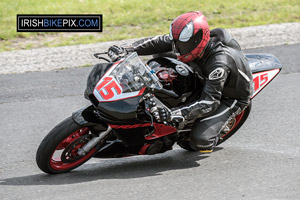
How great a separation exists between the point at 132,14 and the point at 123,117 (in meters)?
8.16

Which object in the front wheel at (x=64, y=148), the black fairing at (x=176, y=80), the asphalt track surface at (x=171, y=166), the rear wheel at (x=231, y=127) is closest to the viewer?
the asphalt track surface at (x=171, y=166)

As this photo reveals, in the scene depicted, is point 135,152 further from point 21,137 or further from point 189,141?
point 21,137

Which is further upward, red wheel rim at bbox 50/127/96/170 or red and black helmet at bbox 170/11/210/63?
red and black helmet at bbox 170/11/210/63

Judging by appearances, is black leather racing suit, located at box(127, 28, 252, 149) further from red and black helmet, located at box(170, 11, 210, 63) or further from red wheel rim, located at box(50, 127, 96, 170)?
red wheel rim, located at box(50, 127, 96, 170)

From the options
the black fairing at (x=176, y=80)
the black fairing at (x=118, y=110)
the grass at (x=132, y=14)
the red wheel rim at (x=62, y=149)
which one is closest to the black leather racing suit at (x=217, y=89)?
the black fairing at (x=176, y=80)

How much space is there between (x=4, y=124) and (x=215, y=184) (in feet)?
10.4

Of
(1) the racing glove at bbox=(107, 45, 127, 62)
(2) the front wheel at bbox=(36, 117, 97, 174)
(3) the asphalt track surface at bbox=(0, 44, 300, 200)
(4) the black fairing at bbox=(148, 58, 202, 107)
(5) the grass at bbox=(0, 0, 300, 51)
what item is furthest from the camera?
(5) the grass at bbox=(0, 0, 300, 51)

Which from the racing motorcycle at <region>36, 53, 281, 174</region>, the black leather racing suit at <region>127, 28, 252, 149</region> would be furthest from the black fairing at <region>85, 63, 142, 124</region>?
the black leather racing suit at <region>127, 28, 252, 149</region>

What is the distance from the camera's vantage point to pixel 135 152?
5066 mm

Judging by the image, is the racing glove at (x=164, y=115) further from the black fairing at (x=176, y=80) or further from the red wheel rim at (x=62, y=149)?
the red wheel rim at (x=62, y=149)

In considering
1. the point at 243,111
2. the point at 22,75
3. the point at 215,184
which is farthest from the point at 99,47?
the point at 215,184

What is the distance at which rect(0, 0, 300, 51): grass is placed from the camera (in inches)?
433

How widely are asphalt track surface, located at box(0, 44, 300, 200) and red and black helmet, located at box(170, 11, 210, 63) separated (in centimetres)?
114

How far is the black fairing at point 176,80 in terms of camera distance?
4984 mm
